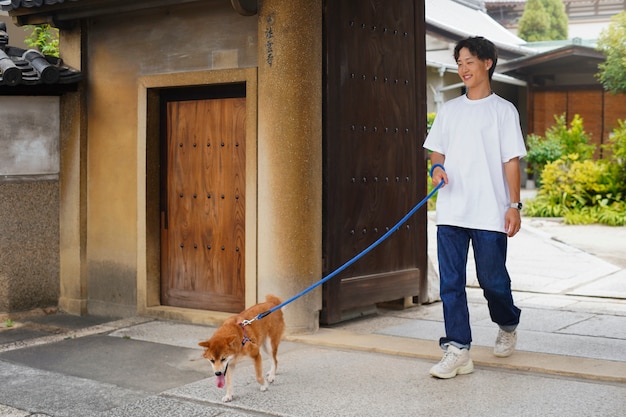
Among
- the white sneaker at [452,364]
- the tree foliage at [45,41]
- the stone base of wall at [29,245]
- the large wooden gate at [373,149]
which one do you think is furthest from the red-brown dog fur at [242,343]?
the tree foliage at [45,41]

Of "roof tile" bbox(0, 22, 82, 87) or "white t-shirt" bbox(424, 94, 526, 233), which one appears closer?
"white t-shirt" bbox(424, 94, 526, 233)

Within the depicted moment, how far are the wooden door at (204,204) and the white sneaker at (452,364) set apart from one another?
274 centimetres

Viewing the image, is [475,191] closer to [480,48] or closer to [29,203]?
[480,48]

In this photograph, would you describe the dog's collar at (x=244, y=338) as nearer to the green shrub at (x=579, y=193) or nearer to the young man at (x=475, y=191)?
the young man at (x=475, y=191)

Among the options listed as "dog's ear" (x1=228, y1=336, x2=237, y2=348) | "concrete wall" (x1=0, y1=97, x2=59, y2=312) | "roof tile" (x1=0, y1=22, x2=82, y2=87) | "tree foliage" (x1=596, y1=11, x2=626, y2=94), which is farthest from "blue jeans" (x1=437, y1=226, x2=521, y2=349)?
"tree foliage" (x1=596, y1=11, x2=626, y2=94)

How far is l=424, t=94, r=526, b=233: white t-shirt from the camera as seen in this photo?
579cm

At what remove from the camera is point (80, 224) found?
9133 millimetres

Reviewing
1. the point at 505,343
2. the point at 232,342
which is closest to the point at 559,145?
the point at 505,343

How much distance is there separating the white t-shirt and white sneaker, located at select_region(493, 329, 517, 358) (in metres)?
0.94

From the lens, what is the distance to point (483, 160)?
19.1 ft

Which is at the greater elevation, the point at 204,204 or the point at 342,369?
the point at 204,204

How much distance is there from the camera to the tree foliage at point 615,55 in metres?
23.0

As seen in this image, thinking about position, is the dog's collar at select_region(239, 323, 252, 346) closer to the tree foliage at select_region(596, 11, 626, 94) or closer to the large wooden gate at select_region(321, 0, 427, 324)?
the large wooden gate at select_region(321, 0, 427, 324)

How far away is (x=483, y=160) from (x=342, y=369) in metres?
1.79
